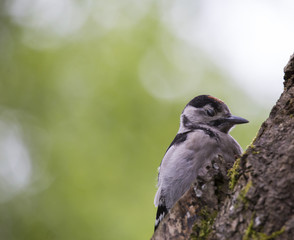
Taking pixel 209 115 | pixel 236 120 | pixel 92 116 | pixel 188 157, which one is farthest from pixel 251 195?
pixel 92 116

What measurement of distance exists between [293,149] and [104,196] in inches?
179

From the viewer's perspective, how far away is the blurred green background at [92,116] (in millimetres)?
6695

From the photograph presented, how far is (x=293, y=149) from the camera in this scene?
8.32 ft

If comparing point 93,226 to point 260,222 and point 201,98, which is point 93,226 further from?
point 260,222

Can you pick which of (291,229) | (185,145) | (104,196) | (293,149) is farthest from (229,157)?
(104,196)

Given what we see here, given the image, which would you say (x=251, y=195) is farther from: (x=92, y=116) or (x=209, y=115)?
(x=92, y=116)

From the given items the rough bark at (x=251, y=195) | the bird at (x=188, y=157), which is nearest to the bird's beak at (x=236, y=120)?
the bird at (x=188, y=157)

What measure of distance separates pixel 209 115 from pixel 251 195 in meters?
2.45

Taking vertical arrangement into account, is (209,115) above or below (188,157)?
above

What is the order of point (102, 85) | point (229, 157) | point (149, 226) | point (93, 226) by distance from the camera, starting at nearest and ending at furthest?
point (229, 157) < point (149, 226) < point (93, 226) < point (102, 85)

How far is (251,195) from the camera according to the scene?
245 cm

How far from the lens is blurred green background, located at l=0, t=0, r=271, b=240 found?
22.0ft

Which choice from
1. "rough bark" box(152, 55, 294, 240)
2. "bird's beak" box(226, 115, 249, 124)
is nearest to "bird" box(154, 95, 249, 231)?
"bird's beak" box(226, 115, 249, 124)

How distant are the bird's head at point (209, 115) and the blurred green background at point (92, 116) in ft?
5.57
